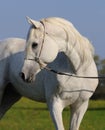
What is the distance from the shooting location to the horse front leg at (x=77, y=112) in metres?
6.93

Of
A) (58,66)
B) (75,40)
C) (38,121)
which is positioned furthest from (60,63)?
(38,121)

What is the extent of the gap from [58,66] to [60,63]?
5 cm

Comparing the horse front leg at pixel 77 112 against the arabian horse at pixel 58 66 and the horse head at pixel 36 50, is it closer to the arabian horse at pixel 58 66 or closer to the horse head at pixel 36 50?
the arabian horse at pixel 58 66

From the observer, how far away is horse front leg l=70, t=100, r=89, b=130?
693 centimetres

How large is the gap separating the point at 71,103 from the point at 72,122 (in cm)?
35

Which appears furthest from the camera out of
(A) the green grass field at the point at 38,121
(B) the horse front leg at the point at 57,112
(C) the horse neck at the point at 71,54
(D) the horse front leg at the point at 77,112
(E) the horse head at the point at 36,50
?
(A) the green grass field at the point at 38,121

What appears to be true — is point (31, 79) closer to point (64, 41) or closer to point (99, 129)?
point (64, 41)

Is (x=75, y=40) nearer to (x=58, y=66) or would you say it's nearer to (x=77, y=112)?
(x=58, y=66)

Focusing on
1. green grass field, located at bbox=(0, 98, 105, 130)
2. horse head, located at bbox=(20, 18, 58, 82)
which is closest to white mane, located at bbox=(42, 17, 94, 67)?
horse head, located at bbox=(20, 18, 58, 82)

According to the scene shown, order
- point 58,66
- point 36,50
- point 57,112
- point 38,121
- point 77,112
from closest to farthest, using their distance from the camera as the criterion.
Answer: point 36,50, point 57,112, point 58,66, point 77,112, point 38,121

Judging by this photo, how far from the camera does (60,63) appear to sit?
686 centimetres

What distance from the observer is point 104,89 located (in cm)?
2575

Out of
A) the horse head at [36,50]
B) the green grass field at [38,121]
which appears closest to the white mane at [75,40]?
the horse head at [36,50]

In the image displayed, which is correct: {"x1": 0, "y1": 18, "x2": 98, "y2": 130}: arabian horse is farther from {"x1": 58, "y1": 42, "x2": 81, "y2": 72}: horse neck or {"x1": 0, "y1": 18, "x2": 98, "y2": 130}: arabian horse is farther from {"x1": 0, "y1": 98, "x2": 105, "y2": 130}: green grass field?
{"x1": 0, "y1": 98, "x2": 105, "y2": 130}: green grass field
